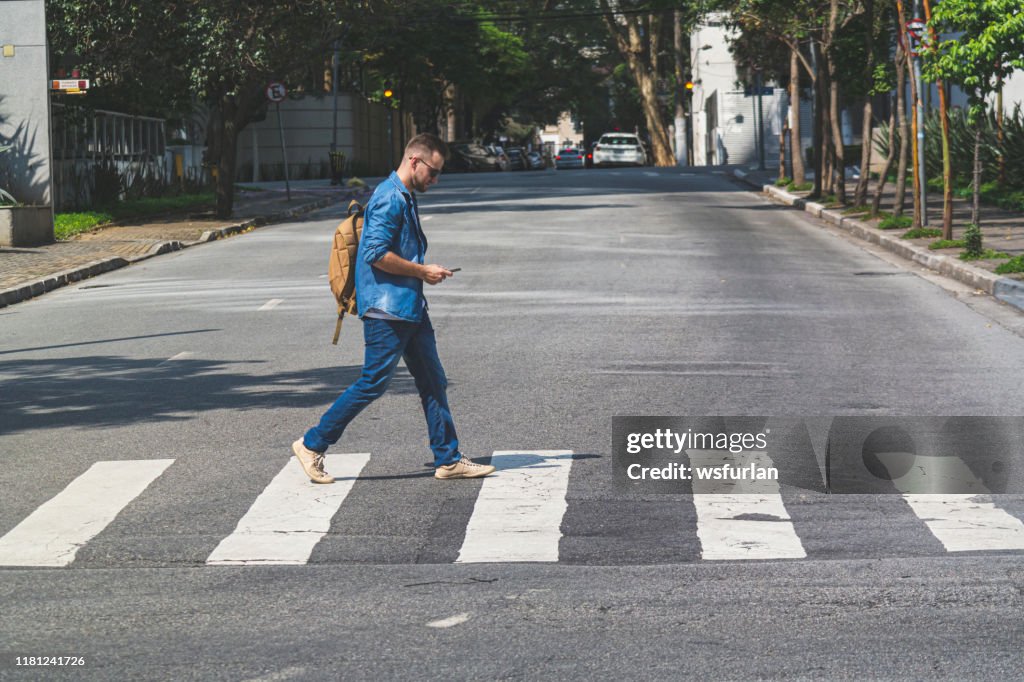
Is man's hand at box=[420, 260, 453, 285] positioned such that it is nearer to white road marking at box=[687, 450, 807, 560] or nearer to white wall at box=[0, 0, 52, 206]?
white road marking at box=[687, 450, 807, 560]

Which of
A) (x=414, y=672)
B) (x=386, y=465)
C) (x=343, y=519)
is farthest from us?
(x=386, y=465)

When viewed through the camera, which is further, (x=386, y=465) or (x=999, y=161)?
(x=999, y=161)

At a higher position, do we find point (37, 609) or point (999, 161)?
point (999, 161)

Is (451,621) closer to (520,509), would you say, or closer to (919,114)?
(520,509)

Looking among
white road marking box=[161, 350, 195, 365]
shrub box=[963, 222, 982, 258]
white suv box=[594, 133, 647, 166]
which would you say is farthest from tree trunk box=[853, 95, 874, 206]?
white suv box=[594, 133, 647, 166]

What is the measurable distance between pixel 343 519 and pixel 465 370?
4.92 m

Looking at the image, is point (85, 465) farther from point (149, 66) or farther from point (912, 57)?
point (149, 66)

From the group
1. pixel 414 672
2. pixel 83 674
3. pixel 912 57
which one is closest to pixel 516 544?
pixel 414 672

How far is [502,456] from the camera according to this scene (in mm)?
9156

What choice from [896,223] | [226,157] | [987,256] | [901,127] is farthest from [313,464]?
[226,157]

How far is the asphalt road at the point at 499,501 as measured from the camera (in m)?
5.50

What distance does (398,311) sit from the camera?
8250 mm

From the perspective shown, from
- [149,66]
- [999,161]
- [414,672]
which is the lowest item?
[414,672]

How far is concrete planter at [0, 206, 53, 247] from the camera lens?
24969 mm
